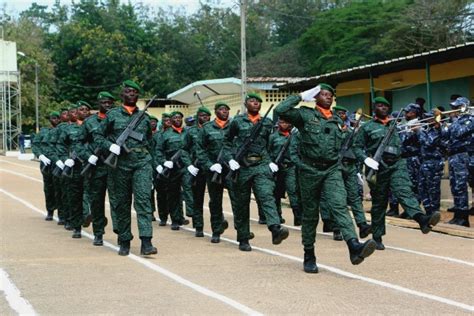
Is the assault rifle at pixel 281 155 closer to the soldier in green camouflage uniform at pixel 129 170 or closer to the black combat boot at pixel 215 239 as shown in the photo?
the black combat boot at pixel 215 239

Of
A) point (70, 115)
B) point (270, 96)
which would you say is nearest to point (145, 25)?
point (270, 96)

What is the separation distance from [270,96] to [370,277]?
23.3m

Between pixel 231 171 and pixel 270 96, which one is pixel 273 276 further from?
pixel 270 96

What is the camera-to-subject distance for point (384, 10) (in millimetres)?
50719

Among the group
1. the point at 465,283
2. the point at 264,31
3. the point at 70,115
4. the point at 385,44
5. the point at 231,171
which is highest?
the point at 264,31

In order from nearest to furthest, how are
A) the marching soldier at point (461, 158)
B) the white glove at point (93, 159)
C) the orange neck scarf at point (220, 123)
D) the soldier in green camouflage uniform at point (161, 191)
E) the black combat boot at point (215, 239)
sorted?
the white glove at point (93, 159)
the black combat boot at point (215, 239)
the orange neck scarf at point (220, 123)
the marching soldier at point (461, 158)
the soldier in green camouflage uniform at point (161, 191)

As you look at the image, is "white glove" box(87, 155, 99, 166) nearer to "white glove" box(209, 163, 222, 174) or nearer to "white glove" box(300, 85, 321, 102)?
"white glove" box(209, 163, 222, 174)

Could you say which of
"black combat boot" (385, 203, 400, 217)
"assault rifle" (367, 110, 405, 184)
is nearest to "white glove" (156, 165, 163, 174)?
Result: "black combat boot" (385, 203, 400, 217)

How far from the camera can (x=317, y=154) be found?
902 cm

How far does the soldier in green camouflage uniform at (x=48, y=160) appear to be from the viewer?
49.2 ft

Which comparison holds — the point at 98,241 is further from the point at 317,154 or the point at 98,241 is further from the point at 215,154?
the point at 317,154

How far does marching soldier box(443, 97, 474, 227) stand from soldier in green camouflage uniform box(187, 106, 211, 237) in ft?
13.4

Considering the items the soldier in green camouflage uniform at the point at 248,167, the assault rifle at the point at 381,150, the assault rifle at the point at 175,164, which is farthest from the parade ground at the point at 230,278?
the assault rifle at the point at 175,164

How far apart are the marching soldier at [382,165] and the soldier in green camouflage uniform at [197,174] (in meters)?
2.74
